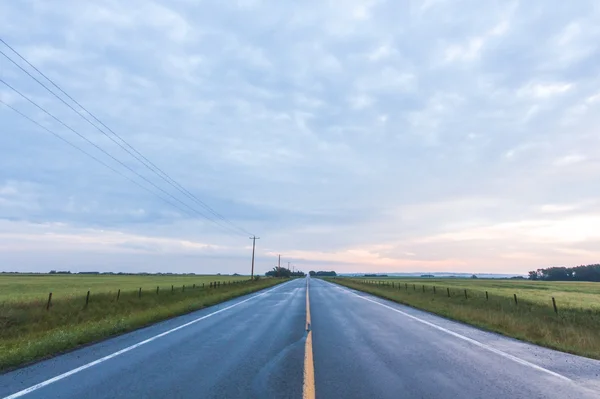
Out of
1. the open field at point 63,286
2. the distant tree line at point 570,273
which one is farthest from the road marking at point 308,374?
the distant tree line at point 570,273

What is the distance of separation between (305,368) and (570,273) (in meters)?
194

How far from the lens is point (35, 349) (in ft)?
28.1

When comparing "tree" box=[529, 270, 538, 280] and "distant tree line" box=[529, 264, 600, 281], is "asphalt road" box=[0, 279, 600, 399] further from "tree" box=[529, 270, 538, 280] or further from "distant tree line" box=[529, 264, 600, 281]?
"tree" box=[529, 270, 538, 280]

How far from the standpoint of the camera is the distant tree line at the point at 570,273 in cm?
14812

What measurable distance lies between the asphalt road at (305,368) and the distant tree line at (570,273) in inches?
7066

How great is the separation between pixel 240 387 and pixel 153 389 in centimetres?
135

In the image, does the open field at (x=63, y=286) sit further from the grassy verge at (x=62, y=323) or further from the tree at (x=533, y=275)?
the tree at (x=533, y=275)

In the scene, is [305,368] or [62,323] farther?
[62,323]

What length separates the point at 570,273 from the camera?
518ft

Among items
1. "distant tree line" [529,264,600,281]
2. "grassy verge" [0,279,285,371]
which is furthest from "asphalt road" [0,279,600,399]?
"distant tree line" [529,264,600,281]

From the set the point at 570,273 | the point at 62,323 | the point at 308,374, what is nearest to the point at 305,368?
the point at 308,374

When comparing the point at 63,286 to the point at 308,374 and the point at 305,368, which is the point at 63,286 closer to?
the point at 305,368

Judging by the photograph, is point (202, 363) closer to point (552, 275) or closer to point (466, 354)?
point (466, 354)

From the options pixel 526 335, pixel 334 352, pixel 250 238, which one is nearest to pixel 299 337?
pixel 334 352
